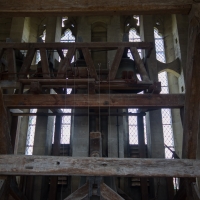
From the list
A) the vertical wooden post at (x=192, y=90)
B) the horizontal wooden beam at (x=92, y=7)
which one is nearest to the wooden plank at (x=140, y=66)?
the vertical wooden post at (x=192, y=90)

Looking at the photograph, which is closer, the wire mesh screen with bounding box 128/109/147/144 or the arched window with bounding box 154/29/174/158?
the wire mesh screen with bounding box 128/109/147/144

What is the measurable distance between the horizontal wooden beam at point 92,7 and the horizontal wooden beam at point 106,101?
2364 millimetres

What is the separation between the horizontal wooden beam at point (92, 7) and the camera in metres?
4.88

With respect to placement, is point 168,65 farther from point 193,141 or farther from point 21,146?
point 21,146

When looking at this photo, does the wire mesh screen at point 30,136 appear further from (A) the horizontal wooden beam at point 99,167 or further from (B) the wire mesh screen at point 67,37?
(A) the horizontal wooden beam at point 99,167

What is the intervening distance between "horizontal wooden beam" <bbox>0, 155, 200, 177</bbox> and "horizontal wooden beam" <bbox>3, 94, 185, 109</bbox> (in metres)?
1.90

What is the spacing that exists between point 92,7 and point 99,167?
10.3 feet

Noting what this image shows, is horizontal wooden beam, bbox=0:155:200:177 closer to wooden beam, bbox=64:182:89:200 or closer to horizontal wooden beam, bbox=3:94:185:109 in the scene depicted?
wooden beam, bbox=64:182:89:200

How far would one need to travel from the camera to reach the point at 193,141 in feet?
19.7

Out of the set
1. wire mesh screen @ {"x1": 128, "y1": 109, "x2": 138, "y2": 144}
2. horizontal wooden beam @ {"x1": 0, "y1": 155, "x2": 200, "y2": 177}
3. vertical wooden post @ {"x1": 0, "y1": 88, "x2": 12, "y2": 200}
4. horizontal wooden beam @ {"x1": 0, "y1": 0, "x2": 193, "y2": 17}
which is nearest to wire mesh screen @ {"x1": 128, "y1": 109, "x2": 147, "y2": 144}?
wire mesh screen @ {"x1": 128, "y1": 109, "x2": 138, "y2": 144}

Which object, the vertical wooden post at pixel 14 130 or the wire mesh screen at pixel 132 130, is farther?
the wire mesh screen at pixel 132 130

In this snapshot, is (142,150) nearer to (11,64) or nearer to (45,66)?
(45,66)

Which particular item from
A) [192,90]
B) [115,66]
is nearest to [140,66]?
[115,66]

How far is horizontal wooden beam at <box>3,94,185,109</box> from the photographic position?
660 centimetres
